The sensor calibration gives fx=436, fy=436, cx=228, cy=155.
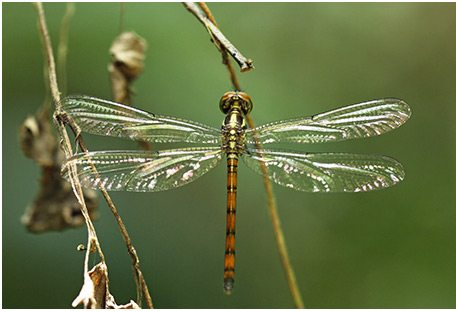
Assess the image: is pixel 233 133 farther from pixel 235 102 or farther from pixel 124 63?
pixel 124 63

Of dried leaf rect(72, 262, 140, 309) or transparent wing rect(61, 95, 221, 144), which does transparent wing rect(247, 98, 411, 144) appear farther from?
dried leaf rect(72, 262, 140, 309)

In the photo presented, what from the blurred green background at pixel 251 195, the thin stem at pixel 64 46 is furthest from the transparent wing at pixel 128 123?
the blurred green background at pixel 251 195

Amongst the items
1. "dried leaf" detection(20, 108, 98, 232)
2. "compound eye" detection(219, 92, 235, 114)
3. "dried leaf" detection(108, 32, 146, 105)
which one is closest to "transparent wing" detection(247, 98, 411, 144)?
"compound eye" detection(219, 92, 235, 114)

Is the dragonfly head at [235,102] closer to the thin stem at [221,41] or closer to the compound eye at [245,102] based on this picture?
the compound eye at [245,102]

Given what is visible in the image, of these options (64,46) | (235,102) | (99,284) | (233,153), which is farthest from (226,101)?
(64,46)

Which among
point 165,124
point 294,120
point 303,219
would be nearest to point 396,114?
point 294,120

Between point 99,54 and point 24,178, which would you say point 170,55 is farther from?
point 24,178
